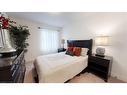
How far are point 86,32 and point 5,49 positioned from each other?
2.89 metres

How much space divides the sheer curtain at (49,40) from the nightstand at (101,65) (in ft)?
8.90

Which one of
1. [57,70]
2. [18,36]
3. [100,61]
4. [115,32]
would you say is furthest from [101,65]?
[18,36]

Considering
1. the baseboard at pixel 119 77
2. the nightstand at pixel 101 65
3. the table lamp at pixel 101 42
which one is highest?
the table lamp at pixel 101 42

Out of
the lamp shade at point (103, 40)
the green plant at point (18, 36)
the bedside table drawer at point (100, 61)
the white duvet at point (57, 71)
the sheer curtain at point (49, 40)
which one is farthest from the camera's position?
the sheer curtain at point (49, 40)

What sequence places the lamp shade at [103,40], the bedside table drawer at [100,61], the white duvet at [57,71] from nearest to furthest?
the white duvet at [57,71]
the bedside table drawer at [100,61]
the lamp shade at [103,40]

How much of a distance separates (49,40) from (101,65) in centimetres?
319

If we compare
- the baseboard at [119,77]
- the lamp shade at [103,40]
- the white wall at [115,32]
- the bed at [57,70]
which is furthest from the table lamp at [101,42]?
the baseboard at [119,77]

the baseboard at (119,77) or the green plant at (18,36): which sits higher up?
the green plant at (18,36)

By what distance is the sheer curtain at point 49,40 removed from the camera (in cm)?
446

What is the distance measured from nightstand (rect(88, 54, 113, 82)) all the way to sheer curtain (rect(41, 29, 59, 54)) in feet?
8.90

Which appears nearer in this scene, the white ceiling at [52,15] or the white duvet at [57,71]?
the white duvet at [57,71]

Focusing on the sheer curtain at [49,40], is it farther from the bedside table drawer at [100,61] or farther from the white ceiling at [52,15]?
the bedside table drawer at [100,61]
